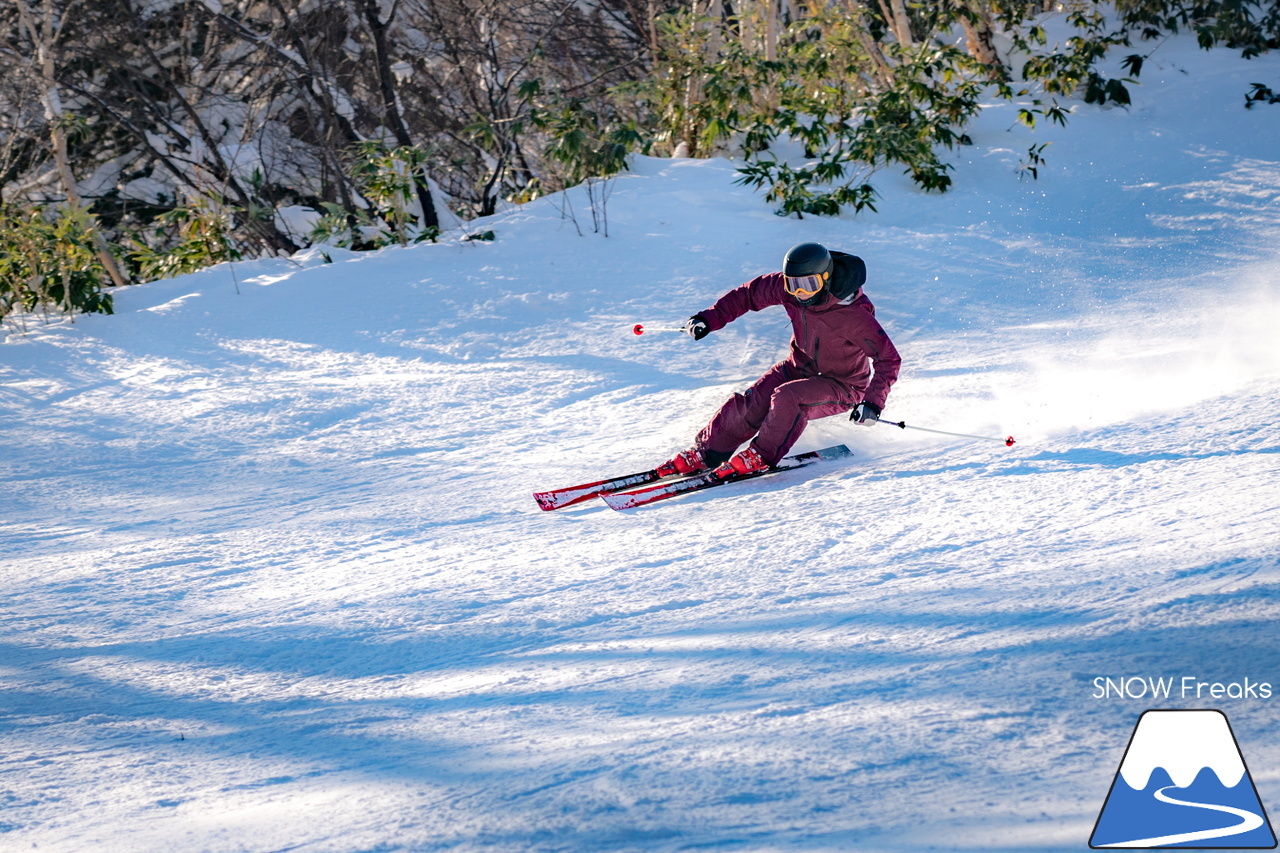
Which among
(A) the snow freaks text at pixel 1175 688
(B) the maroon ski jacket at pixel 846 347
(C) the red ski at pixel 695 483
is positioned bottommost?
(C) the red ski at pixel 695 483

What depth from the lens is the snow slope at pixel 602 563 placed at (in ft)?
6.63

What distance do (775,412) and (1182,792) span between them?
2.57 metres

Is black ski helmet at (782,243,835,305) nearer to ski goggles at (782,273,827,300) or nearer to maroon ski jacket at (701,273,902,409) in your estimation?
ski goggles at (782,273,827,300)

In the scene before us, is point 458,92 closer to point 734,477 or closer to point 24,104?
point 24,104

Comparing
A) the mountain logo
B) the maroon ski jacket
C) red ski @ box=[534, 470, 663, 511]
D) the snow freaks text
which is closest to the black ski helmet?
the maroon ski jacket

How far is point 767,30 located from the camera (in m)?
9.96

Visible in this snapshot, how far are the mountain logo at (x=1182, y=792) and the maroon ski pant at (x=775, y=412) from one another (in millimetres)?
2386

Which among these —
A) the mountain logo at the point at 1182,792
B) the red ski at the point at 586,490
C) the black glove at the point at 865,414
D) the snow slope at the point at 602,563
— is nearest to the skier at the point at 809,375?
the black glove at the point at 865,414

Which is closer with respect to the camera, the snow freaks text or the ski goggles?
the snow freaks text

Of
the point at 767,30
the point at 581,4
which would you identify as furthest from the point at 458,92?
the point at 767,30

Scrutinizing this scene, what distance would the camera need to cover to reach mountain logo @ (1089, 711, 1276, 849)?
1.76 metres

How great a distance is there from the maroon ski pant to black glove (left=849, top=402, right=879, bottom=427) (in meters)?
0.29

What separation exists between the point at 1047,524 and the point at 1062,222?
236 inches

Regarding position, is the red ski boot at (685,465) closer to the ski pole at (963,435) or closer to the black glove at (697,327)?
the black glove at (697,327)
